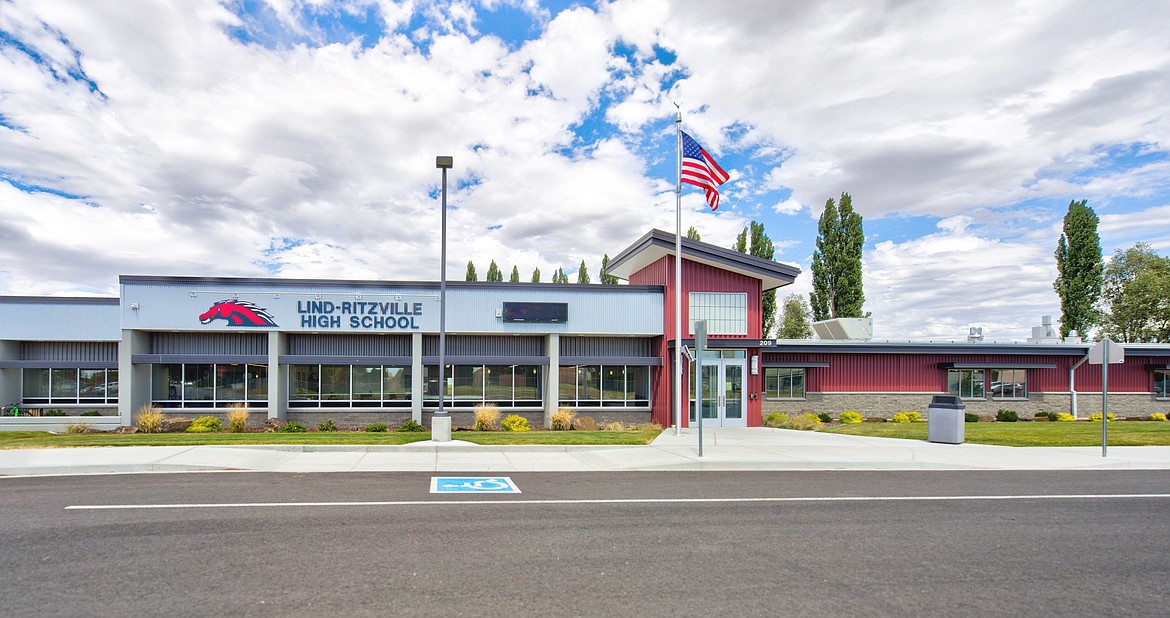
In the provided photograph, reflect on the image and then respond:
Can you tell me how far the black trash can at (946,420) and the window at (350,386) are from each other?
17.3 meters

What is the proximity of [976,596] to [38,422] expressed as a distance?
2875 cm

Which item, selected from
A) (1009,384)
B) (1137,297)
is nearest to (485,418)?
(1009,384)

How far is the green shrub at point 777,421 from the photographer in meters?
24.9

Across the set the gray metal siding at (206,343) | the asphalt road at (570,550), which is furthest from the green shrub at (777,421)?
the gray metal siding at (206,343)

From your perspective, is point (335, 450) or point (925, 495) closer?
point (925, 495)

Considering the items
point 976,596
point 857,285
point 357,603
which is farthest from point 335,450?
point 857,285

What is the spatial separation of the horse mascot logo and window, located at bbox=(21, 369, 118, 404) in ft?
16.1

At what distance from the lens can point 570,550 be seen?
726 centimetres

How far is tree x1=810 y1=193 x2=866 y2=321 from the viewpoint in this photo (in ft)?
140

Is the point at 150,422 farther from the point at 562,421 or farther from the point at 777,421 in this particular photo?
the point at 777,421

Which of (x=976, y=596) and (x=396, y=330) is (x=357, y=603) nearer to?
(x=976, y=596)

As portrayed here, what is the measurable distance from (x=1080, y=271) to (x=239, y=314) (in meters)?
48.2

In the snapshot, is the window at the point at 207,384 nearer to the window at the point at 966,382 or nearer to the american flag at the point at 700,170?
the american flag at the point at 700,170

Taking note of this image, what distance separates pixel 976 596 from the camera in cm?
600
